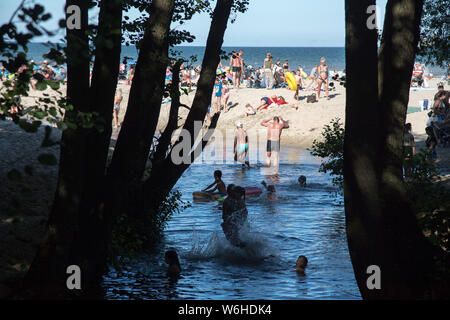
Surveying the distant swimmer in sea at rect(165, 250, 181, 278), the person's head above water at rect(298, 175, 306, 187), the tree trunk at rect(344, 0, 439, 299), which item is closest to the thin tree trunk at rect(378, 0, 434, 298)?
the tree trunk at rect(344, 0, 439, 299)

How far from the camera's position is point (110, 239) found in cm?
726

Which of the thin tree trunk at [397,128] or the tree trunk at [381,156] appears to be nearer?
the tree trunk at [381,156]

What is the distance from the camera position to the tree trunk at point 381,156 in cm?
550

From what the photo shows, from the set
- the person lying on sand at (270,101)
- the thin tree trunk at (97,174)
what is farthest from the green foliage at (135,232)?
the person lying on sand at (270,101)

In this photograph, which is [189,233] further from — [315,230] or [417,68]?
[417,68]

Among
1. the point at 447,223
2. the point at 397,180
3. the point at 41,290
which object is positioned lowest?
the point at 41,290

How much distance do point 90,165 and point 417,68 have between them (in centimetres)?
4985

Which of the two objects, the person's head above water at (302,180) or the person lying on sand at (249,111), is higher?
the person lying on sand at (249,111)

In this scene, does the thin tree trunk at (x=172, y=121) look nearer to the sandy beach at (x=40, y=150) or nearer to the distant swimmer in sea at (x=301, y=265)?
the sandy beach at (x=40, y=150)

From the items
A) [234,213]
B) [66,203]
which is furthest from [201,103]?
[66,203]

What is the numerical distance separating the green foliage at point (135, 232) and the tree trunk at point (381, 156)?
3031mm

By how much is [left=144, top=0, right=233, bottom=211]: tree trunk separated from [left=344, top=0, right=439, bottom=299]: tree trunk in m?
4.23

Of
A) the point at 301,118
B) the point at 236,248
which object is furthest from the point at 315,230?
the point at 301,118

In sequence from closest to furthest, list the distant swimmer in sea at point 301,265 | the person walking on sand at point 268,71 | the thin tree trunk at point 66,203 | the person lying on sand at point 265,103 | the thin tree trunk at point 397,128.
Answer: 1. the thin tree trunk at point 397,128
2. the thin tree trunk at point 66,203
3. the distant swimmer in sea at point 301,265
4. the person lying on sand at point 265,103
5. the person walking on sand at point 268,71
